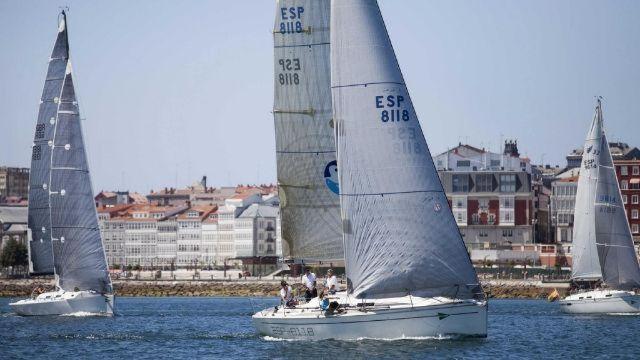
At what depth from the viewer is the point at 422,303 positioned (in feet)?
127

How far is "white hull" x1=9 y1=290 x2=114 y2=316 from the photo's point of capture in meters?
60.8

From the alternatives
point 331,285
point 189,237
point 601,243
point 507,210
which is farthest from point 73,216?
point 189,237

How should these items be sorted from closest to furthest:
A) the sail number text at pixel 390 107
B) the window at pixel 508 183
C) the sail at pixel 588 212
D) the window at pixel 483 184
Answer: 1. the sail number text at pixel 390 107
2. the sail at pixel 588 212
3. the window at pixel 508 183
4. the window at pixel 483 184

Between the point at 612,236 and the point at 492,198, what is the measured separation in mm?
79924

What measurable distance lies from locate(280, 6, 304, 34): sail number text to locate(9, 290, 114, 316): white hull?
77.1 ft

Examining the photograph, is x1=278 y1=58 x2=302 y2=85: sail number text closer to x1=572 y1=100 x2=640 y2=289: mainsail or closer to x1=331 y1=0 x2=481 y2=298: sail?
x1=331 y1=0 x2=481 y2=298: sail

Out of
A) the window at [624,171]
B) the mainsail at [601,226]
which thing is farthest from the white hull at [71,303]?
the window at [624,171]

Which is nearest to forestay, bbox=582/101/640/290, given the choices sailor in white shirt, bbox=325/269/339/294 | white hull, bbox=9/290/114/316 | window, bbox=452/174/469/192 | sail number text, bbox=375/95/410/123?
white hull, bbox=9/290/114/316

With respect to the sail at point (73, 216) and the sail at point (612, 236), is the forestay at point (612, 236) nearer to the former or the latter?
the sail at point (612, 236)

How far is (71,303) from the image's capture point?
200ft

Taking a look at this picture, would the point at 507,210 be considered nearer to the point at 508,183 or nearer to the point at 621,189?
the point at 508,183

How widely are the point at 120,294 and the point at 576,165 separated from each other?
260ft

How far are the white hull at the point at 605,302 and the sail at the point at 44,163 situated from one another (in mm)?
24833

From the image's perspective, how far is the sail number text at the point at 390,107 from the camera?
3878 cm
